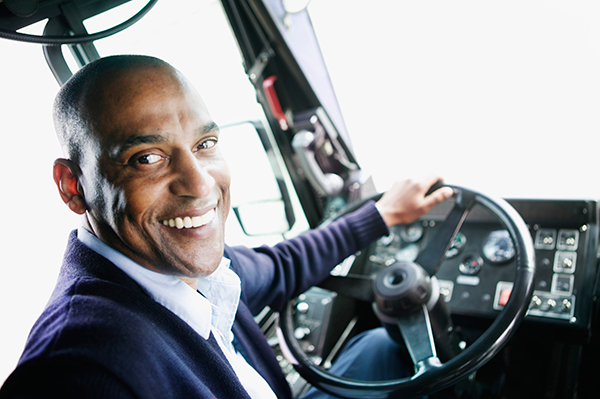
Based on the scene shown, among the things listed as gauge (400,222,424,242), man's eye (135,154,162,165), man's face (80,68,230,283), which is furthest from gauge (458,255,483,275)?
man's eye (135,154,162,165)

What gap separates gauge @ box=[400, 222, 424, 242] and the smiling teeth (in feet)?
3.75

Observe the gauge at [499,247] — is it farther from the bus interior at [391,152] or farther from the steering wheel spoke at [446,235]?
the steering wheel spoke at [446,235]

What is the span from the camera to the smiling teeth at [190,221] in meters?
1.06

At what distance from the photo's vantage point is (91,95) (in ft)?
3.17

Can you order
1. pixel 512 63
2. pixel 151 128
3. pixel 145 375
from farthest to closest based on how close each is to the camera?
1. pixel 512 63
2. pixel 151 128
3. pixel 145 375

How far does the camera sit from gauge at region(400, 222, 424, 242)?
1.98 meters

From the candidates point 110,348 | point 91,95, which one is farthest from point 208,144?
point 110,348

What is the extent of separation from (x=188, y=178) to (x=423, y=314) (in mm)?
874

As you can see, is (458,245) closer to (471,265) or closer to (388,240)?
(471,265)

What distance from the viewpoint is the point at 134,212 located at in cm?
100

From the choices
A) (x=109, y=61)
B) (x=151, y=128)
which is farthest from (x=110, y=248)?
(x=109, y=61)

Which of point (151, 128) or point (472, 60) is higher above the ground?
point (151, 128)

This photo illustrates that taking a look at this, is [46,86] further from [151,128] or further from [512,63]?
[512,63]

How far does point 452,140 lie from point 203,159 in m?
1.43
